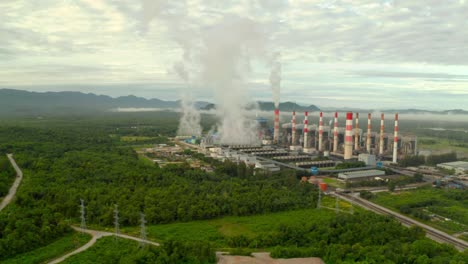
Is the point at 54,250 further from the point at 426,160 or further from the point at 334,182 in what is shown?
the point at 426,160

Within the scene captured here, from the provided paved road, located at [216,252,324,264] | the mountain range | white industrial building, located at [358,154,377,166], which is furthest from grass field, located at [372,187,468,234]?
the mountain range

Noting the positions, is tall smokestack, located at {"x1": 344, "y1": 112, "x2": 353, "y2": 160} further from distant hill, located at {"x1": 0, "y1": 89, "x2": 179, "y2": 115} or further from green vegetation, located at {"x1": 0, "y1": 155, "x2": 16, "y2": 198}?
distant hill, located at {"x1": 0, "y1": 89, "x2": 179, "y2": 115}

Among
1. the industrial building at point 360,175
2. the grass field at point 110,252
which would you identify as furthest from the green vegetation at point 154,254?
the industrial building at point 360,175

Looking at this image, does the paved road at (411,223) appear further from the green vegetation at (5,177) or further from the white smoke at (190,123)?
the white smoke at (190,123)

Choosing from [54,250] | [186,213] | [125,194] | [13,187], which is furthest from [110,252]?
[13,187]

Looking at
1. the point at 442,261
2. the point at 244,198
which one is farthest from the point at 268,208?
the point at 442,261

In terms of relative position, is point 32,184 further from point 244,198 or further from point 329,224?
point 329,224
